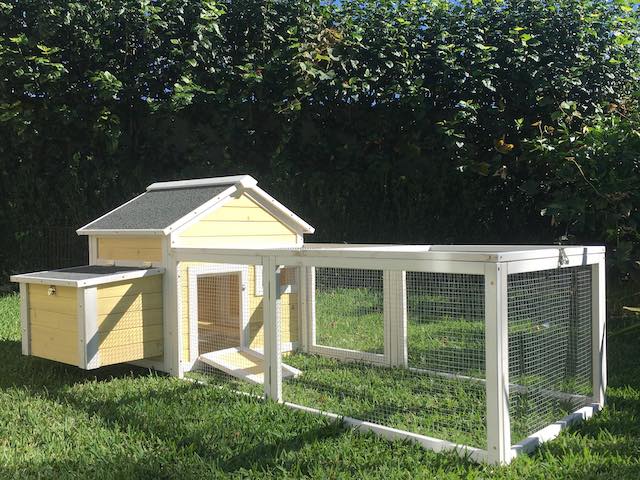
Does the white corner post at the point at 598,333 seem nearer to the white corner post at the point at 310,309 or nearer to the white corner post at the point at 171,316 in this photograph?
the white corner post at the point at 310,309

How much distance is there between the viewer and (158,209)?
189 inches

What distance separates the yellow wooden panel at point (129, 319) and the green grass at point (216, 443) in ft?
1.30

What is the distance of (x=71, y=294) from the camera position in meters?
3.97

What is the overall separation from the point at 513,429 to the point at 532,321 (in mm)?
578

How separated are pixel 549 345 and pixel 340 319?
199 centimetres

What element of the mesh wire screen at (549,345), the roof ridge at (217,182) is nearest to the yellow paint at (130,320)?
the roof ridge at (217,182)

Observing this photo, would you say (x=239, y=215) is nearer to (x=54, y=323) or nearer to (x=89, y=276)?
(x=89, y=276)

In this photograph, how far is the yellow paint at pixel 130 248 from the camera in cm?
438

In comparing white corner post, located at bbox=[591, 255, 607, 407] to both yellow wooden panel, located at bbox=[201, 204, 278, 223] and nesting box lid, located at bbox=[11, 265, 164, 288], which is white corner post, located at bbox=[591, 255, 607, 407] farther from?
nesting box lid, located at bbox=[11, 265, 164, 288]

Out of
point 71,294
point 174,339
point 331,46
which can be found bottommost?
point 174,339

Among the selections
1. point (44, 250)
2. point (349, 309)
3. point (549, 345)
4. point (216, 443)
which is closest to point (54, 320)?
point (216, 443)

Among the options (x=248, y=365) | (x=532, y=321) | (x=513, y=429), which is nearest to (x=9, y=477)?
(x=248, y=365)

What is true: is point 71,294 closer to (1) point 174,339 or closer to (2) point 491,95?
(1) point 174,339

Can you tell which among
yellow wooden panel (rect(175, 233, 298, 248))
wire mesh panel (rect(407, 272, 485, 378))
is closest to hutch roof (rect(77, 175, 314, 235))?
yellow wooden panel (rect(175, 233, 298, 248))
